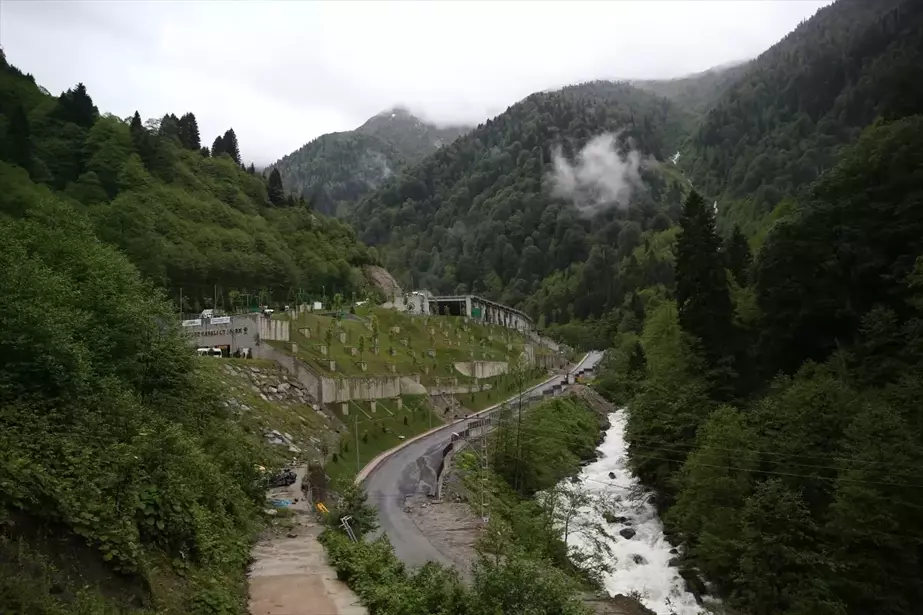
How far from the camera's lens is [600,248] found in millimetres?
186625

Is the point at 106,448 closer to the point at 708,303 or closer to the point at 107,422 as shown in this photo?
the point at 107,422

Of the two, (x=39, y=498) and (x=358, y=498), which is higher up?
(x=39, y=498)

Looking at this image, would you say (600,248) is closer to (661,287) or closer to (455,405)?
(661,287)

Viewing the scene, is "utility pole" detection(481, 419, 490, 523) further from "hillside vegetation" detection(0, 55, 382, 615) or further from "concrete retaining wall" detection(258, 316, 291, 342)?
"concrete retaining wall" detection(258, 316, 291, 342)

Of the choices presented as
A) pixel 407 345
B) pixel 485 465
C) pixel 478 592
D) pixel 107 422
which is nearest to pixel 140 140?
pixel 407 345

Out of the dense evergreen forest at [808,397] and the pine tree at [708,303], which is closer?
the dense evergreen forest at [808,397]

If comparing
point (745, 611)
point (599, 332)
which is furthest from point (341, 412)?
point (599, 332)

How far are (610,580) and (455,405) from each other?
31.4m

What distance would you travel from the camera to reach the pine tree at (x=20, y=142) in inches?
2891

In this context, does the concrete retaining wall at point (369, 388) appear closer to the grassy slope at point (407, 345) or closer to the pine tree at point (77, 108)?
the grassy slope at point (407, 345)

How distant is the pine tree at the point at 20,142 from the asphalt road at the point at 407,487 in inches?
2268

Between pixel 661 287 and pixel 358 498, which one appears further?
pixel 661 287

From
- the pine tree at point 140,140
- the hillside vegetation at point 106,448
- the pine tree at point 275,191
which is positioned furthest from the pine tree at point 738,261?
the pine tree at point 275,191

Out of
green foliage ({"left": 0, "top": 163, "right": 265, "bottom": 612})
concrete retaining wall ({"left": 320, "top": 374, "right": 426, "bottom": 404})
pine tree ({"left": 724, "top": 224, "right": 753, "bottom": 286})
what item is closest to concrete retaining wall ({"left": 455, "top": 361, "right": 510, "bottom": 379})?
concrete retaining wall ({"left": 320, "top": 374, "right": 426, "bottom": 404})
